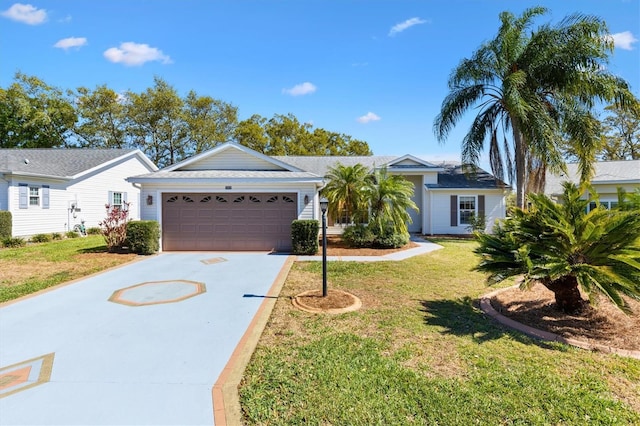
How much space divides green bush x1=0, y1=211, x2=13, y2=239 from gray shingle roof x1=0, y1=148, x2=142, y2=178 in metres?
1.89

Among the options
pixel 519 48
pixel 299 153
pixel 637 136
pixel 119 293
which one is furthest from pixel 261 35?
pixel 637 136

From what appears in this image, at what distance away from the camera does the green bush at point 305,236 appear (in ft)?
35.4

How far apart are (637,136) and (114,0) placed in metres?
41.1

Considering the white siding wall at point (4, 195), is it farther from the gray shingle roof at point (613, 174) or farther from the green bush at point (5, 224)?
the gray shingle roof at point (613, 174)

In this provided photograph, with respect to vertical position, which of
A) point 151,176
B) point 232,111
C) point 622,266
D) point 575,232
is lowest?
point 622,266

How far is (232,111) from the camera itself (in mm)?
34000

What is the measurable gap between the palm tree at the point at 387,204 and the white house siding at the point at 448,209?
5.11 meters

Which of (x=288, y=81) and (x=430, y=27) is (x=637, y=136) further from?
(x=288, y=81)

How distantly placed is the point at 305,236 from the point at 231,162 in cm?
484

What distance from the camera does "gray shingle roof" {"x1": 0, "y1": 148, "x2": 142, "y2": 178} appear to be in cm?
1474

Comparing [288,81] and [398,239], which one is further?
[288,81]

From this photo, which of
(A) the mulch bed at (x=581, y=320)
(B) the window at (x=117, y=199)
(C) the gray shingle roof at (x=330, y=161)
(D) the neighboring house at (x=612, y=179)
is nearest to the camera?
(A) the mulch bed at (x=581, y=320)

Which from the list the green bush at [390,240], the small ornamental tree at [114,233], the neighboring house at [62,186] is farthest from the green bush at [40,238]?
the green bush at [390,240]

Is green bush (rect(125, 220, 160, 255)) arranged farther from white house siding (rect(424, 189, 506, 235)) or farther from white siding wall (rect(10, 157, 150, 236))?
white house siding (rect(424, 189, 506, 235))
